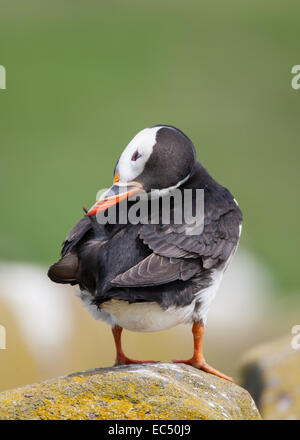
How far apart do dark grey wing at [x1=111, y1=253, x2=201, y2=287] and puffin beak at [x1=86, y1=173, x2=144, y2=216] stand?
1.07 feet

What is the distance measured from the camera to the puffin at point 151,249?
16.3ft

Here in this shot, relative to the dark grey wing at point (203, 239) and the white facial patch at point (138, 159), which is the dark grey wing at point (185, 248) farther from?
the white facial patch at point (138, 159)

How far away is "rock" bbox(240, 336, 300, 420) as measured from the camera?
6449 millimetres

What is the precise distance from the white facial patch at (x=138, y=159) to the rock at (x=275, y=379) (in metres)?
2.10

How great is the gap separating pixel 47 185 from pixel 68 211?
222cm

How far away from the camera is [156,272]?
16.1 ft

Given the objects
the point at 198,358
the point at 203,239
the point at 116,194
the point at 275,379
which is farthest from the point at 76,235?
the point at 275,379

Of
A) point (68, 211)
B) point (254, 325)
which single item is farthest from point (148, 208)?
point (68, 211)

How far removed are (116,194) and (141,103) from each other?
17293 millimetres

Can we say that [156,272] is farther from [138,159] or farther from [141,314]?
[138,159]

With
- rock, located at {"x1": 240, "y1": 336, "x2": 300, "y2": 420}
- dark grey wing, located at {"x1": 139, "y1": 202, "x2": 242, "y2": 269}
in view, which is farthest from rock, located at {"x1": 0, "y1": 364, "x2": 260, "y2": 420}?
rock, located at {"x1": 240, "y1": 336, "x2": 300, "y2": 420}

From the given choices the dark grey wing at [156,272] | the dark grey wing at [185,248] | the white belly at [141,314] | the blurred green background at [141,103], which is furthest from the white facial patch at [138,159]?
the blurred green background at [141,103]

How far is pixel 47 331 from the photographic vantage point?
24.6ft

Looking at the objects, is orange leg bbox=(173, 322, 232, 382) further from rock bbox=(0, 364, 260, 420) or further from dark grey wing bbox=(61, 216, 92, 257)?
dark grey wing bbox=(61, 216, 92, 257)
